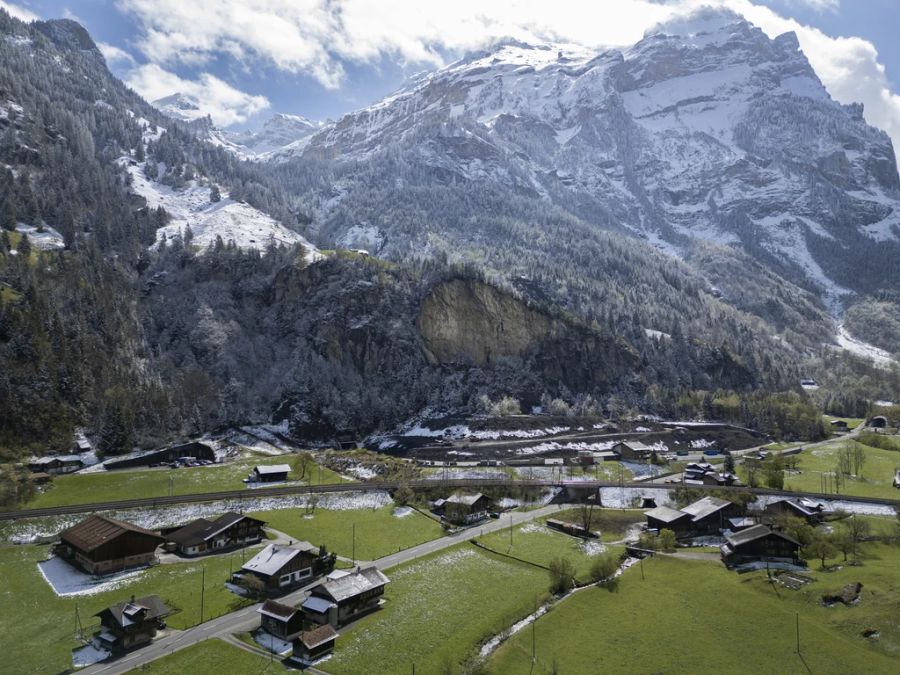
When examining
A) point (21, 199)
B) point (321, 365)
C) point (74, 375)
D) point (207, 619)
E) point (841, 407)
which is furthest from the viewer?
point (841, 407)

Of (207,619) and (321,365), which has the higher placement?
(321,365)

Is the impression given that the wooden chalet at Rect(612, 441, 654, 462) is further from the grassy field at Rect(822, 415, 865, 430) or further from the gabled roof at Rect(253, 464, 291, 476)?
the grassy field at Rect(822, 415, 865, 430)

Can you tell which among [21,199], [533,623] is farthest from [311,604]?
[21,199]

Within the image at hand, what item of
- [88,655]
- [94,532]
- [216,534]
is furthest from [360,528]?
[88,655]

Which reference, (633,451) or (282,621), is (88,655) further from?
(633,451)

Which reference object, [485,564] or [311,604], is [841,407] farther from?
[311,604]

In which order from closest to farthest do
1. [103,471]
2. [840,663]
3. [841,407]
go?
[840,663], [103,471], [841,407]

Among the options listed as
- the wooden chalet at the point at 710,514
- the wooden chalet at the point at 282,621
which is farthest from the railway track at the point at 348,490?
the wooden chalet at the point at 282,621
